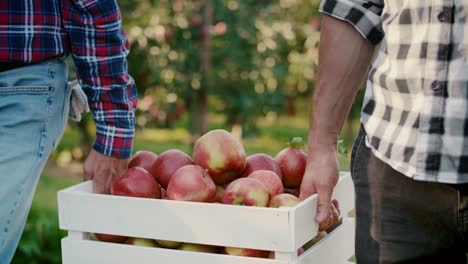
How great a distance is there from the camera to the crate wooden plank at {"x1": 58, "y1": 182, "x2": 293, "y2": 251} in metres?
1.92

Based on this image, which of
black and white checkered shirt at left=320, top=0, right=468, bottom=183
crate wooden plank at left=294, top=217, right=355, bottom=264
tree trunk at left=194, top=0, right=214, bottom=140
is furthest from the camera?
tree trunk at left=194, top=0, right=214, bottom=140

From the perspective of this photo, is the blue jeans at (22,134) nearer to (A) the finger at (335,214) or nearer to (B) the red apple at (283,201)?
(B) the red apple at (283,201)

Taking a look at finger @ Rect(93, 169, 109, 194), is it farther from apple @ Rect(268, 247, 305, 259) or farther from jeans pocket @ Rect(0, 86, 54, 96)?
apple @ Rect(268, 247, 305, 259)

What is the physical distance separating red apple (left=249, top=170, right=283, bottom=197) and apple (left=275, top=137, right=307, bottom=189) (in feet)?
0.42

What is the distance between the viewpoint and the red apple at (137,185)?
215cm

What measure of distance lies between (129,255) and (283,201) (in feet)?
1.38

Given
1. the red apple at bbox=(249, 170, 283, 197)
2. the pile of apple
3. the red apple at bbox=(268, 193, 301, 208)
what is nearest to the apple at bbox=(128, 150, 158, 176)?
the pile of apple

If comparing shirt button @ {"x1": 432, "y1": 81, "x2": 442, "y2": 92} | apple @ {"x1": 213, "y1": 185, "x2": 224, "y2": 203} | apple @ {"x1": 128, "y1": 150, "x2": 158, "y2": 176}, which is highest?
shirt button @ {"x1": 432, "y1": 81, "x2": 442, "y2": 92}

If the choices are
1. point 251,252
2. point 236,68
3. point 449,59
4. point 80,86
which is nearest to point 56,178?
point 236,68

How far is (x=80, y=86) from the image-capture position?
238 cm

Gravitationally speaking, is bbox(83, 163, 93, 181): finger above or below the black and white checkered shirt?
below

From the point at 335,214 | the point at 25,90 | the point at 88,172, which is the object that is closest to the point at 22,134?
the point at 25,90

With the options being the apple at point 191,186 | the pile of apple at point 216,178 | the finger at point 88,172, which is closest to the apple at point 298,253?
the pile of apple at point 216,178

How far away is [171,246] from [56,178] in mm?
3967
